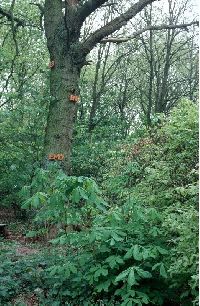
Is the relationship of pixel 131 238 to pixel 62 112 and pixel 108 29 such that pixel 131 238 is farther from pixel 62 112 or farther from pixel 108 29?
pixel 108 29

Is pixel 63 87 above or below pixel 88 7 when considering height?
below

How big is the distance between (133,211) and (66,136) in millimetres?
4835

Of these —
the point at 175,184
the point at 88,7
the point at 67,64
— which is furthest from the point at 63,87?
the point at 175,184

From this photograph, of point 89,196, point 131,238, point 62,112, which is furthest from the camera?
point 62,112

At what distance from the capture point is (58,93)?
9.79 meters

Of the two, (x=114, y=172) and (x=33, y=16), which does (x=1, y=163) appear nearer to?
(x=114, y=172)

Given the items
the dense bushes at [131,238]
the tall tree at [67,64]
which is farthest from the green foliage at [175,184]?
the tall tree at [67,64]

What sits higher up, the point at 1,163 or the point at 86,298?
the point at 1,163

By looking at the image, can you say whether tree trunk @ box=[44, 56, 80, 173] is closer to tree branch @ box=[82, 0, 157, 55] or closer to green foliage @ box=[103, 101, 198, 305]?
tree branch @ box=[82, 0, 157, 55]

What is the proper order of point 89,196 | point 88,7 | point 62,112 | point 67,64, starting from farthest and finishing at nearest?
point 67,64, point 62,112, point 88,7, point 89,196

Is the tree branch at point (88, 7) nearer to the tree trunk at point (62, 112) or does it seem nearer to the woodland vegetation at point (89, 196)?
the woodland vegetation at point (89, 196)

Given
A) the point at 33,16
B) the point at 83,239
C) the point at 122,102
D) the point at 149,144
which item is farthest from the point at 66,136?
the point at 122,102

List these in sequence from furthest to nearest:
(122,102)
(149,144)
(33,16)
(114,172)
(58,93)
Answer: (122,102)
(33,16)
(58,93)
(114,172)
(149,144)

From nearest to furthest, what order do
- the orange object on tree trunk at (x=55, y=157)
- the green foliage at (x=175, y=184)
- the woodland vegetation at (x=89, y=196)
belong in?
1. the green foliage at (x=175, y=184)
2. the woodland vegetation at (x=89, y=196)
3. the orange object on tree trunk at (x=55, y=157)
